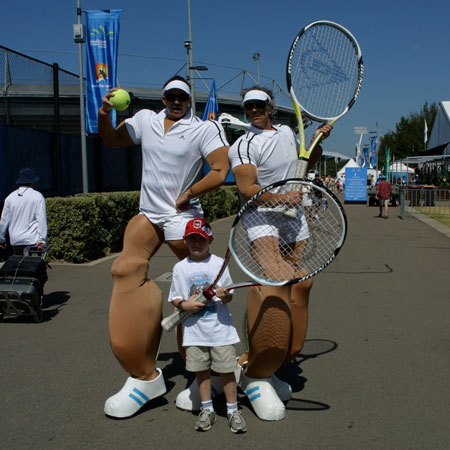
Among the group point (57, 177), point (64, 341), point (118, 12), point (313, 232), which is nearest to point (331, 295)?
point (64, 341)

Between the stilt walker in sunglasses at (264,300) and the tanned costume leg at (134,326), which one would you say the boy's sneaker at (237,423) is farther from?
the tanned costume leg at (134,326)

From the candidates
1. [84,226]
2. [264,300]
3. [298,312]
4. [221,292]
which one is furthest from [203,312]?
[84,226]

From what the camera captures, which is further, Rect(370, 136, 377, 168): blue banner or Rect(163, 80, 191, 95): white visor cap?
Rect(370, 136, 377, 168): blue banner

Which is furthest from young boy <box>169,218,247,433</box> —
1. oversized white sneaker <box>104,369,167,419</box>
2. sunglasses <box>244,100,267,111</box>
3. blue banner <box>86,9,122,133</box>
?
blue banner <box>86,9,122,133</box>

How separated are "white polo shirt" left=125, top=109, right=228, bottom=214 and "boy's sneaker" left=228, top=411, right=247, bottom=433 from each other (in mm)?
1320

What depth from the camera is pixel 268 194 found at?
347 cm

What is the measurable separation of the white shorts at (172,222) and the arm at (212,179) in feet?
0.24

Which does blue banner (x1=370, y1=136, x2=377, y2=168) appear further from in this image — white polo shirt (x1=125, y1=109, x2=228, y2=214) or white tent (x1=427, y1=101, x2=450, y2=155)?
white polo shirt (x1=125, y1=109, x2=228, y2=214)

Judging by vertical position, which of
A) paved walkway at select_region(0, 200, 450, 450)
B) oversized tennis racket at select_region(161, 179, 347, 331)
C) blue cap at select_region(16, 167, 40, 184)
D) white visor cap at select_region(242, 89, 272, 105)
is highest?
white visor cap at select_region(242, 89, 272, 105)

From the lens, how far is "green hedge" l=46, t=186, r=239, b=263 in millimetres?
9812

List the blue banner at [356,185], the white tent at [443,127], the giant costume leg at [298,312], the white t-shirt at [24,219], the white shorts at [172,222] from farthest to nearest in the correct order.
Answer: the white tent at [443,127] → the blue banner at [356,185] → the white t-shirt at [24,219] → the giant costume leg at [298,312] → the white shorts at [172,222]

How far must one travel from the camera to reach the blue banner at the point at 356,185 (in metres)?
31.7

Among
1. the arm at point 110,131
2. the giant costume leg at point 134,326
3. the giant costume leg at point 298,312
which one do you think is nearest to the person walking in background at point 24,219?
the arm at point 110,131

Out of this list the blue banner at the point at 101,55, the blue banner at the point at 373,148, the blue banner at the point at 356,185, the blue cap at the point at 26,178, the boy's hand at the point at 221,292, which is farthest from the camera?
the blue banner at the point at 373,148
